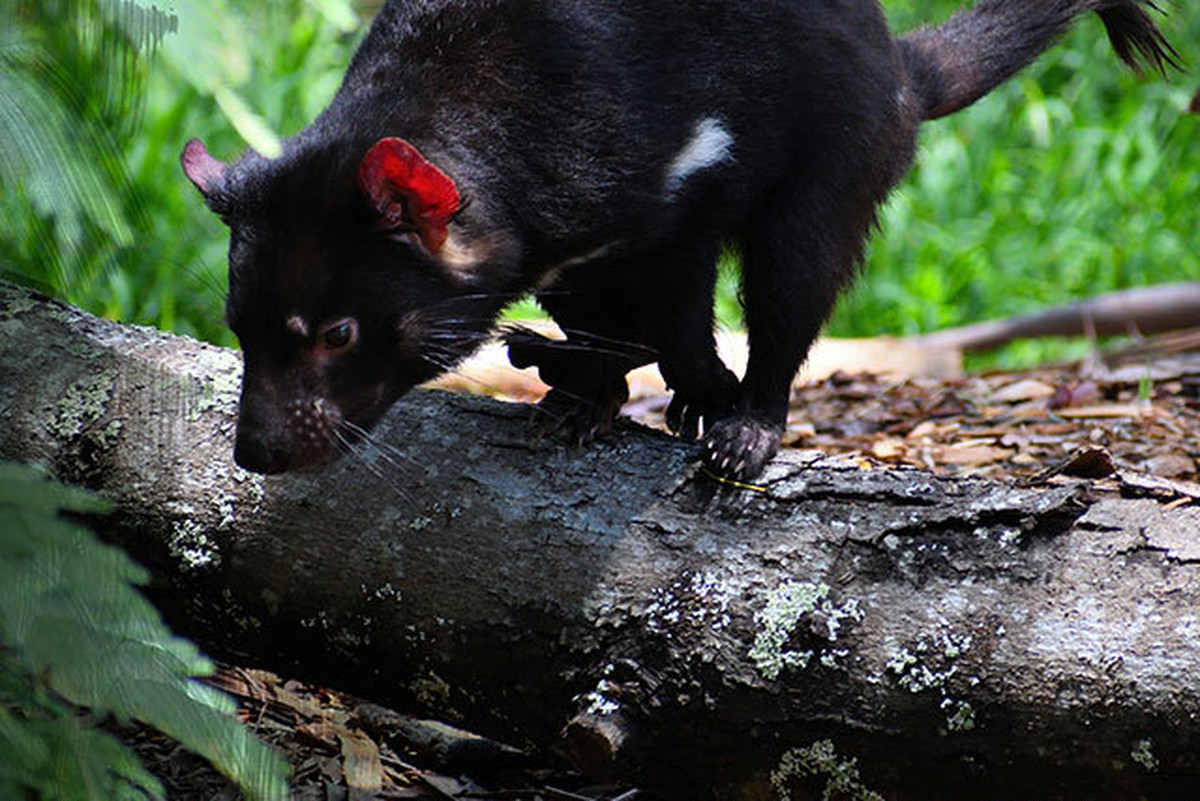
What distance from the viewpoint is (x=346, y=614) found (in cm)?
249

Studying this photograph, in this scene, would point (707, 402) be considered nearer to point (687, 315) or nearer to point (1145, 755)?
point (687, 315)

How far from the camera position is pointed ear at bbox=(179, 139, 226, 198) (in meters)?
2.74

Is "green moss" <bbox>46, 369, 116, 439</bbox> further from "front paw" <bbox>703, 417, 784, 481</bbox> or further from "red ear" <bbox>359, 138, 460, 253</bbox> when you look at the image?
"front paw" <bbox>703, 417, 784, 481</bbox>

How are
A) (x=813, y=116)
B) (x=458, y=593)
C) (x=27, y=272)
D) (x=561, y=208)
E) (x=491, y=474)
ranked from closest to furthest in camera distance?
(x=27, y=272) → (x=458, y=593) → (x=491, y=474) → (x=561, y=208) → (x=813, y=116)

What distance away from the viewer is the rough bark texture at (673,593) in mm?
2117

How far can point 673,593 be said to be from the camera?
7.58ft

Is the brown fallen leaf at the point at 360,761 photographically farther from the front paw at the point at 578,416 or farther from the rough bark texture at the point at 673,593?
the front paw at the point at 578,416

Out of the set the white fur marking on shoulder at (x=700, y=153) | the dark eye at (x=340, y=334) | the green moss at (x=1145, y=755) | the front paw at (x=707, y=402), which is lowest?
the green moss at (x=1145, y=755)

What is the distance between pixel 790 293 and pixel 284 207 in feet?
3.80

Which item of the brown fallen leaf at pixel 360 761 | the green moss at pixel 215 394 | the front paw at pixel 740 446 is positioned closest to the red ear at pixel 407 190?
the green moss at pixel 215 394

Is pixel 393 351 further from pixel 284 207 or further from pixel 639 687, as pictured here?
pixel 639 687

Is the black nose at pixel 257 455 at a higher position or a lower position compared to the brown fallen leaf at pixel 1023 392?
higher

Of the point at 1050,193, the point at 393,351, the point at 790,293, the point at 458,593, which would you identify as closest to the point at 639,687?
the point at 458,593

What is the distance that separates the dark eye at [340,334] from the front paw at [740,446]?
2.14 ft
